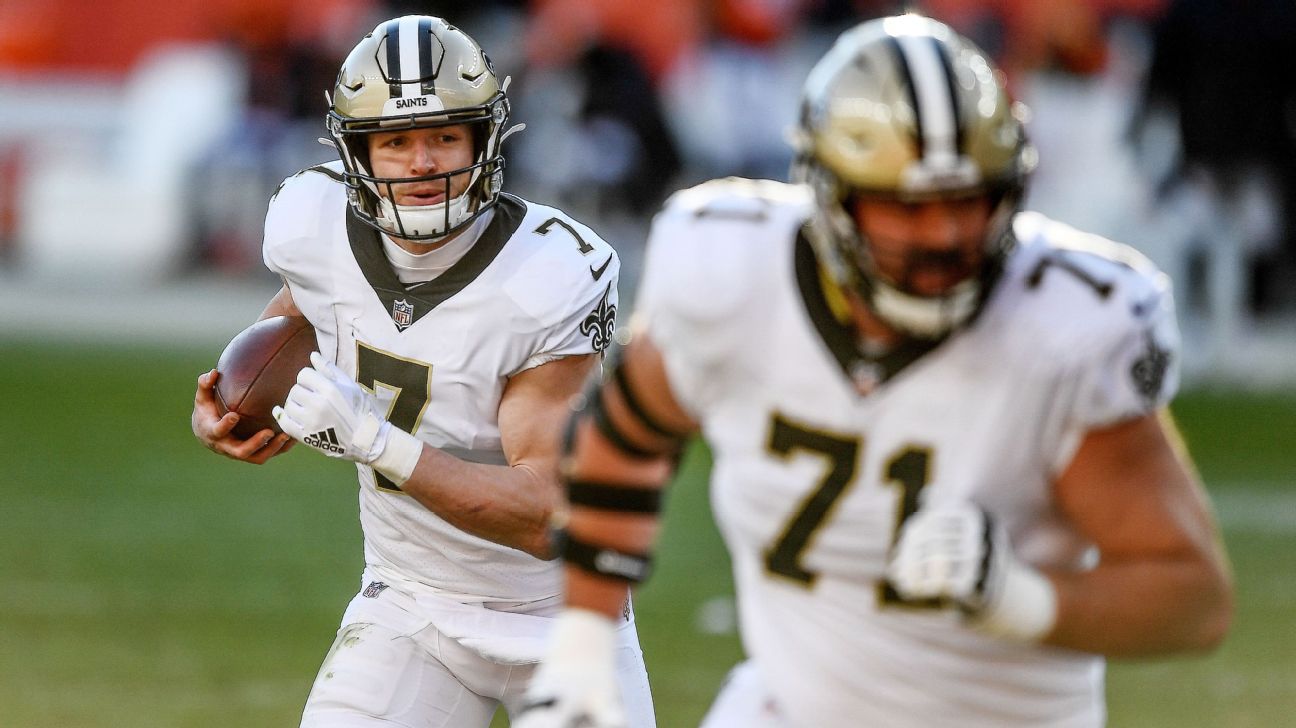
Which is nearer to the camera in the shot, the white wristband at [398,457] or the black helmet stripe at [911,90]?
the black helmet stripe at [911,90]

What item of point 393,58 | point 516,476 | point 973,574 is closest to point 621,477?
point 973,574

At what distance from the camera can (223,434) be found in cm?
390

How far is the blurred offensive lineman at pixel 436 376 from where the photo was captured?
142 inches

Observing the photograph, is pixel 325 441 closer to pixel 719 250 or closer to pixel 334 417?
pixel 334 417

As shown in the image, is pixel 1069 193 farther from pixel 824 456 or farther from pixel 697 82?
pixel 824 456

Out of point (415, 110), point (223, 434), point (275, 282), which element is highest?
point (415, 110)

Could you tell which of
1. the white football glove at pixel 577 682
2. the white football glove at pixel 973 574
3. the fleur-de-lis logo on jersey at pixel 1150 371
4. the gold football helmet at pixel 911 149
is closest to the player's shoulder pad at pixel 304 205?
the white football glove at pixel 577 682

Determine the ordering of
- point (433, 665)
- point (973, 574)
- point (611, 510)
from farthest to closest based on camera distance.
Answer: point (433, 665)
point (611, 510)
point (973, 574)

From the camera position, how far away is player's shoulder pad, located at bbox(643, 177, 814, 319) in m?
2.70

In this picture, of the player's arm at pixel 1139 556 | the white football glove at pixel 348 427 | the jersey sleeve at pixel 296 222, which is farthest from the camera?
the jersey sleeve at pixel 296 222

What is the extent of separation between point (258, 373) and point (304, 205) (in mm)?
368

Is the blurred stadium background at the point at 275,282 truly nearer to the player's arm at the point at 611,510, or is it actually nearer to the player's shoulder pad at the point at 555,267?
the player's shoulder pad at the point at 555,267

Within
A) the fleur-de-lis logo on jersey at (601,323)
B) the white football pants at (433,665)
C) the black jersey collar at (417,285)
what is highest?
the black jersey collar at (417,285)

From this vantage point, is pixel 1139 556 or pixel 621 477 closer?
pixel 1139 556
